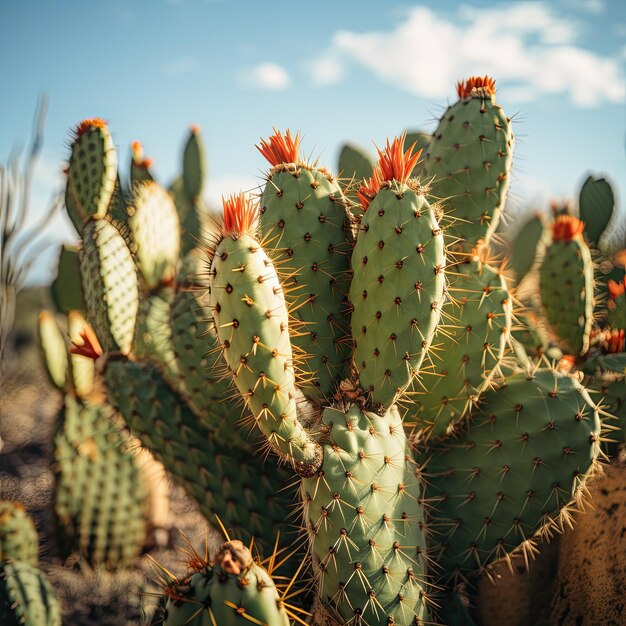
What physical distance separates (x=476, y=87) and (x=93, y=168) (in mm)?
1508

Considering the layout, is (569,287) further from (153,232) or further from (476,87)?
(153,232)

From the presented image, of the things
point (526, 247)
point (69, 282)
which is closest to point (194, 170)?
point (69, 282)

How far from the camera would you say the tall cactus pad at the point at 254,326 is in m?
1.41

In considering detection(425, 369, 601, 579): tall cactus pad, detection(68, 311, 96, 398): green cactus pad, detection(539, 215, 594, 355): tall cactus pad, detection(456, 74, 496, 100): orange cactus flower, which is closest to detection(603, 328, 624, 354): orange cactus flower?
detection(539, 215, 594, 355): tall cactus pad

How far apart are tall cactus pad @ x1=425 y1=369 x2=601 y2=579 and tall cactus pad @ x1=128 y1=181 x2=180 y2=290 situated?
1.69 m

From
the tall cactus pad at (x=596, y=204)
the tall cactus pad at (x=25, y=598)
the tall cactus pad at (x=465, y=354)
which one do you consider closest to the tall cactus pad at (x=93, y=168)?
the tall cactus pad at (x=25, y=598)

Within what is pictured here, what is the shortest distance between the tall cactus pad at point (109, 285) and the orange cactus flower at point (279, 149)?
937 mm

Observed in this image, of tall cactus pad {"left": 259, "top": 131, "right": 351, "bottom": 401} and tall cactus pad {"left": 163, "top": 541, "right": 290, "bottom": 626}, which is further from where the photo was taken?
tall cactus pad {"left": 259, "top": 131, "right": 351, "bottom": 401}

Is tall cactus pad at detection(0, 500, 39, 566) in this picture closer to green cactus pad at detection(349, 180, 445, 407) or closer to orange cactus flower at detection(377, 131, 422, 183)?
green cactus pad at detection(349, 180, 445, 407)

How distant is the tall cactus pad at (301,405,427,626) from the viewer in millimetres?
1521

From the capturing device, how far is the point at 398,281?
1.58 metres

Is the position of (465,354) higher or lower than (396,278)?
lower

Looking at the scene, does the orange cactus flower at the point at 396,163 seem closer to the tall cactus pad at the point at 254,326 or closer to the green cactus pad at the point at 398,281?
the green cactus pad at the point at 398,281

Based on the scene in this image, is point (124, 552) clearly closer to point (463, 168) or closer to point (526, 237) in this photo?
point (463, 168)
